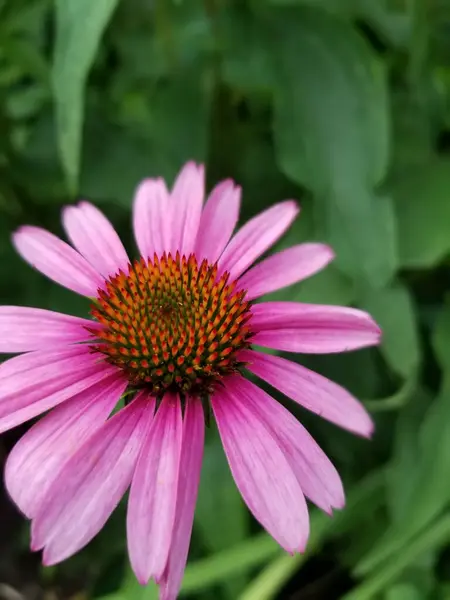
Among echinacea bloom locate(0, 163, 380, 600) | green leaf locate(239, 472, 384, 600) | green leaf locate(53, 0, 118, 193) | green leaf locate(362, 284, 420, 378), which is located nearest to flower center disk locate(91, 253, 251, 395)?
echinacea bloom locate(0, 163, 380, 600)

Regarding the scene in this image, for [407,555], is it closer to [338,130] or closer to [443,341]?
[443,341]

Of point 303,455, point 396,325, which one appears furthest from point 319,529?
point 303,455

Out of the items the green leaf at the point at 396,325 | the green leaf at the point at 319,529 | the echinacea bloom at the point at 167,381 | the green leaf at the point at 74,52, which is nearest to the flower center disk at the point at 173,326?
the echinacea bloom at the point at 167,381

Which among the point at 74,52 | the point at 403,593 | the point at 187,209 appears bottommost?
the point at 403,593

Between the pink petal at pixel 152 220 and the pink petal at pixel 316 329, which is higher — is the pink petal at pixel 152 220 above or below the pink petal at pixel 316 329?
above

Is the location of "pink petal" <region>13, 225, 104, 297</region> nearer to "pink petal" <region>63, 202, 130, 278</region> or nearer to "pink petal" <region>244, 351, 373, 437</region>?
"pink petal" <region>63, 202, 130, 278</region>

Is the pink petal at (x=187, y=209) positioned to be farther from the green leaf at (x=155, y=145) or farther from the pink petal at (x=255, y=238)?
the green leaf at (x=155, y=145)
